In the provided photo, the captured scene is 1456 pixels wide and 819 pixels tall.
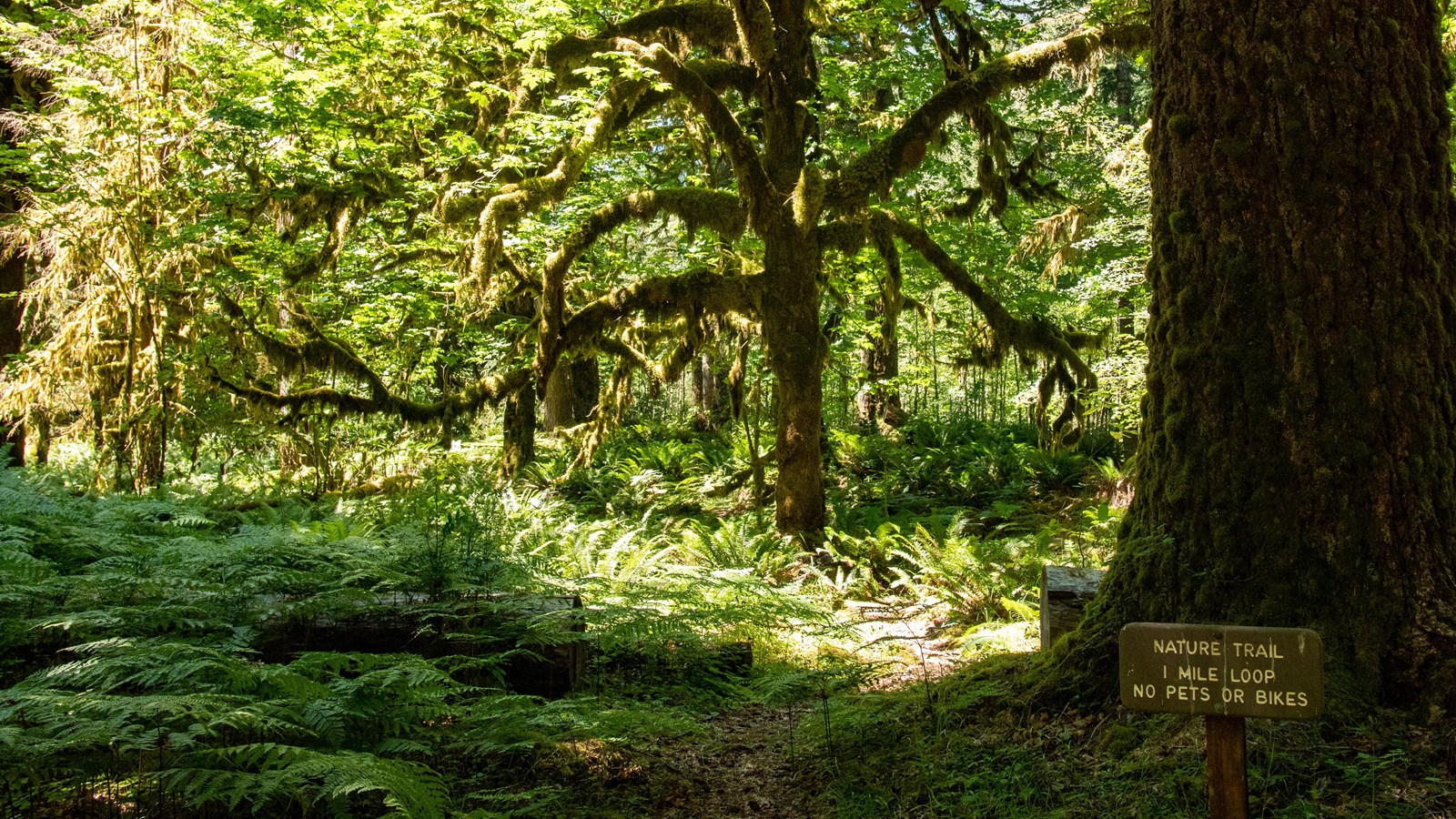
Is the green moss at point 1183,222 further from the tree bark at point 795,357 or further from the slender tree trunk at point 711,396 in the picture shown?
the slender tree trunk at point 711,396

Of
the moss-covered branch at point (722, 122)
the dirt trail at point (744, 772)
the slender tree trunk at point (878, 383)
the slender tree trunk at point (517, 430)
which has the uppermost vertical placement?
the moss-covered branch at point (722, 122)

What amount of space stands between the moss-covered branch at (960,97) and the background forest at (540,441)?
0.11 feet

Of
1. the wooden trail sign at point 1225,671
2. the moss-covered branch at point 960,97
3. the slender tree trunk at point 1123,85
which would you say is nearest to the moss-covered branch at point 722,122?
the moss-covered branch at point 960,97

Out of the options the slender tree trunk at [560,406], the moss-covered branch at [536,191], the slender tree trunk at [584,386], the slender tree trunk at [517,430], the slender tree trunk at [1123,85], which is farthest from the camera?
the slender tree trunk at [1123,85]

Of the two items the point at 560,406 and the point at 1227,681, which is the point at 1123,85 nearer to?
the point at 560,406

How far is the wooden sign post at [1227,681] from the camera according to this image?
2613mm

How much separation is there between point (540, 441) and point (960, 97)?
10.0 meters

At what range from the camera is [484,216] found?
8711mm

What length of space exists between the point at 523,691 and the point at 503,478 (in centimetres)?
727

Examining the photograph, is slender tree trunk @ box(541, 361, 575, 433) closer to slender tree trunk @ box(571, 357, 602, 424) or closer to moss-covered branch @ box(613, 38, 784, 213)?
slender tree trunk @ box(571, 357, 602, 424)

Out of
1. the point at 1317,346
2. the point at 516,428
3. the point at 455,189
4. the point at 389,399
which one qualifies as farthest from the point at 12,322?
the point at 1317,346

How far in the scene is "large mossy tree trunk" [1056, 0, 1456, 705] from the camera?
137 inches

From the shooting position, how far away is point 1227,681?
8.75ft

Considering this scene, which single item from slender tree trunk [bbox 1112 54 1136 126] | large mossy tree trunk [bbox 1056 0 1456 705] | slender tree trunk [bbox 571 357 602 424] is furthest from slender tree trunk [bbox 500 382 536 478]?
slender tree trunk [bbox 1112 54 1136 126]
